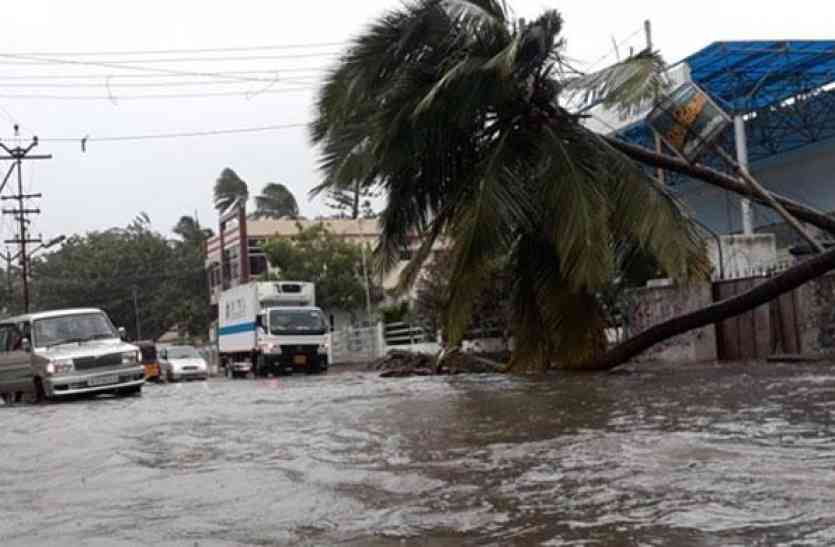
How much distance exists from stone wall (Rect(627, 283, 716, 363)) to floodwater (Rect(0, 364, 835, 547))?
5.47 meters

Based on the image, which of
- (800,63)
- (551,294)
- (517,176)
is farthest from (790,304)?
(800,63)

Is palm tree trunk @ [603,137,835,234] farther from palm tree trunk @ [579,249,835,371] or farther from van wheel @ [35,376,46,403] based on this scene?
van wheel @ [35,376,46,403]

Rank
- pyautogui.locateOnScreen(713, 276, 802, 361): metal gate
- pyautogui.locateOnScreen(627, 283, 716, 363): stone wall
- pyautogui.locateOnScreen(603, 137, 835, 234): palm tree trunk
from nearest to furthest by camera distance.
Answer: pyautogui.locateOnScreen(603, 137, 835, 234): palm tree trunk
pyautogui.locateOnScreen(713, 276, 802, 361): metal gate
pyautogui.locateOnScreen(627, 283, 716, 363): stone wall

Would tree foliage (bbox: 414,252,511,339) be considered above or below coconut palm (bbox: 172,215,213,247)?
below

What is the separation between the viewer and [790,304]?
17156 millimetres

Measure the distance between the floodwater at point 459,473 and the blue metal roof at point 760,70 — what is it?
15545mm

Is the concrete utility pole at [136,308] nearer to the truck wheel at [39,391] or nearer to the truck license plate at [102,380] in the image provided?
the truck wheel at [39,391]

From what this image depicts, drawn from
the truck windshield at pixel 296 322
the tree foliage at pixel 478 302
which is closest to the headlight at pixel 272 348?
the truck windshield at pixel 296 322

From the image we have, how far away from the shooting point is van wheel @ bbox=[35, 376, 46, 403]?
19.0 metres

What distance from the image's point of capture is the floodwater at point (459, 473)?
17.8 feet

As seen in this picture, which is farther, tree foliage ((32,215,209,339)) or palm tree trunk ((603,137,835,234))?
tree foliage ((32,215,209,339))

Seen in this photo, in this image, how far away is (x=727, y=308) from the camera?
15.1 meters

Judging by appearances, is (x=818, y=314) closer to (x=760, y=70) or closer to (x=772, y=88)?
(x=760, y=70)

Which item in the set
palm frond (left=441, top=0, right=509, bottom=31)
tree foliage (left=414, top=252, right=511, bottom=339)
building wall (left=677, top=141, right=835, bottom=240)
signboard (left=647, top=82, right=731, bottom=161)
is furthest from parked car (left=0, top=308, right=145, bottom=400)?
building wall (left=677, top=141, right=835, bottom=240)
